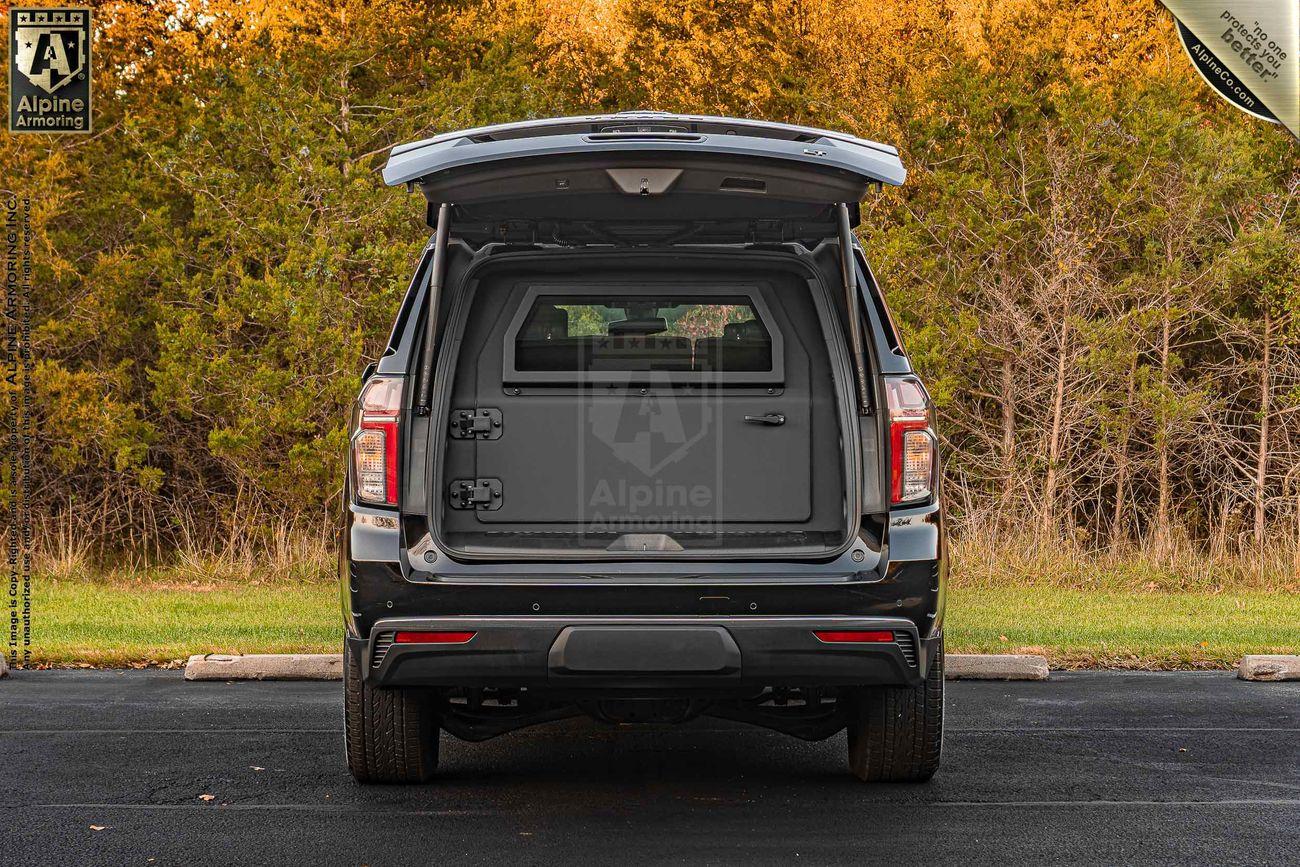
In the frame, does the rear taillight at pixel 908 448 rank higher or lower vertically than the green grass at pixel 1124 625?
higher

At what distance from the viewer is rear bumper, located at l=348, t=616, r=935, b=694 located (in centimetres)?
479

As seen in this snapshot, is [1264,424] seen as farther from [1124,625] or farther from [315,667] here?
[315,667]

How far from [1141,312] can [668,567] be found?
488 inches

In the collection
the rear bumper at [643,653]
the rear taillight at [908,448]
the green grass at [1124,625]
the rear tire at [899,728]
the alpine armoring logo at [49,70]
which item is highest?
the alpine armoring logo at [49,70]

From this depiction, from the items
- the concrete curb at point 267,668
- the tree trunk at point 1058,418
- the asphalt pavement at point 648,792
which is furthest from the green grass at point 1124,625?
the concrete curb at point 267,668

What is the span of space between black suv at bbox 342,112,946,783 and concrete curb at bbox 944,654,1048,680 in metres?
2.95

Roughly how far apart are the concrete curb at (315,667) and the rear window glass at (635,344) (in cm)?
358

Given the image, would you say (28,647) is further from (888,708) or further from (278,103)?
(278,103)

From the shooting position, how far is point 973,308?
16.3 metres

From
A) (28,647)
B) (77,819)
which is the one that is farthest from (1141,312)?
(77,819)

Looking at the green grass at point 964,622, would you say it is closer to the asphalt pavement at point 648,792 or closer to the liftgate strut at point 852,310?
the asphalt pavement at point 648,792

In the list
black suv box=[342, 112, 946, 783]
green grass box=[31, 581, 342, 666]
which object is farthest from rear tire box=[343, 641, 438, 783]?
green grass box=[31, 581, 342, 666]

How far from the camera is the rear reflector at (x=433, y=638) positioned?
482 cm

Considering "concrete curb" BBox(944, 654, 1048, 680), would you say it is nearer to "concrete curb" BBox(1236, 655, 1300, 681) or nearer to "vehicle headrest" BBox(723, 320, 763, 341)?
"concrete curb" BBox(1236, 655, 1300, 681)
